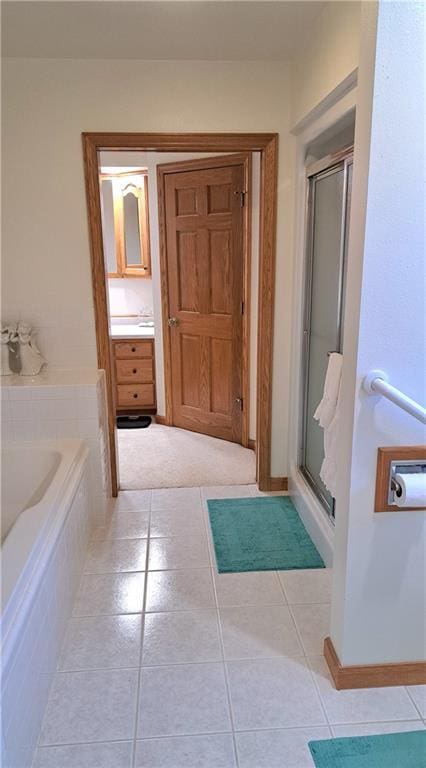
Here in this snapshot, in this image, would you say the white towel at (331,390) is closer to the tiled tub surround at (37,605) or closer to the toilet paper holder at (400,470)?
the toilet paper holder at (400,470)

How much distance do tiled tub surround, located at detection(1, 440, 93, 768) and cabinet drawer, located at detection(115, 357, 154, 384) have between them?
201 cm

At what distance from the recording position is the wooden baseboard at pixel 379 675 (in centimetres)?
164

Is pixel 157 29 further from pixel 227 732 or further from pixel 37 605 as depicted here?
pixel 227 732

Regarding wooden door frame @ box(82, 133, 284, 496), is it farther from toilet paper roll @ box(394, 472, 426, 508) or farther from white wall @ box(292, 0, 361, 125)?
toilet paper roll @ box(394, 472, 426, 508)

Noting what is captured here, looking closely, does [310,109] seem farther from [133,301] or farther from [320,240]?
[133,301]

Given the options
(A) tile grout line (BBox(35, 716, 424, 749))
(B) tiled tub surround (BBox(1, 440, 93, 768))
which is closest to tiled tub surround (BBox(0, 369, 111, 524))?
(B) tiled tub surround (BBox(1, 440, 93, 768))

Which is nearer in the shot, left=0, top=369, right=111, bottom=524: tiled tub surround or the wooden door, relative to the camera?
left=0, top=369, right=111, bottom=524: tiled tub surround

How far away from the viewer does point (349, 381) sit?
1.46 meters

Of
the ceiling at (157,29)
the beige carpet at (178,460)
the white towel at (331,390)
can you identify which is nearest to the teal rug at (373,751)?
the white towel at (331,390)

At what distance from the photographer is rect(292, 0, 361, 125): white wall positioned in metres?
1.71

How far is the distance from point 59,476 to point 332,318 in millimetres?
1375

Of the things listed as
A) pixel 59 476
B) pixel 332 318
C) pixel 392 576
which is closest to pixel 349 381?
pixel 392 576

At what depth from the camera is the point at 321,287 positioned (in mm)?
2418

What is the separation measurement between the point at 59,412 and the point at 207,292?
5.13 ft
